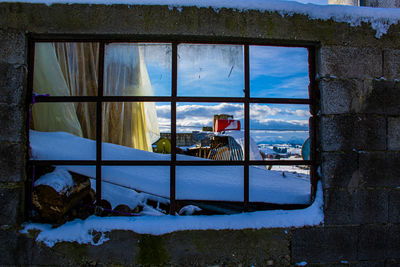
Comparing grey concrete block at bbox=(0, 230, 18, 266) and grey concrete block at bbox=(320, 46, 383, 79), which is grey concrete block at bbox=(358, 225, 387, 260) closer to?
grey concrete block at bbox=(320, 46, 383, 79)

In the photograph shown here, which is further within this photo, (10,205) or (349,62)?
(349,62)

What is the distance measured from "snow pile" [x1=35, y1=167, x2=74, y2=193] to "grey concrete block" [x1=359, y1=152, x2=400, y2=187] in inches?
97.8

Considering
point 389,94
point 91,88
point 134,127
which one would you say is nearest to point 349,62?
point 389,94

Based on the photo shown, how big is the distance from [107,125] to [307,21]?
7.46 feet

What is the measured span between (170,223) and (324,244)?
1324 mm

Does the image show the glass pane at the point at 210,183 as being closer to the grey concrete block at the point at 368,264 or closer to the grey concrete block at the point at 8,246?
the grey concrete block at the point at 368,264

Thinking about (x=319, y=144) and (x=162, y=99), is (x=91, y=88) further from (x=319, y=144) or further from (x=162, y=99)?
(x=319, y=144)

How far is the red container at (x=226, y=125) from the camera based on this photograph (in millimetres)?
2159

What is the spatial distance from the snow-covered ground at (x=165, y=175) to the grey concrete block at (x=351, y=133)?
54cm

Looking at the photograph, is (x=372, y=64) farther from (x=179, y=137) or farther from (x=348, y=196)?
(x=179, y=137)

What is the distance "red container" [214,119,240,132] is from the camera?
7.08 ft

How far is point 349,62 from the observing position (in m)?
1.97

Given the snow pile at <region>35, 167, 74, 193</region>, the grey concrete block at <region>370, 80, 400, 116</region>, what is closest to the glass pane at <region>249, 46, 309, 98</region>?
the grey concrete block at <region>370, 80, 400, 116</region>

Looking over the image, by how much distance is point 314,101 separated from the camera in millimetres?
2086
